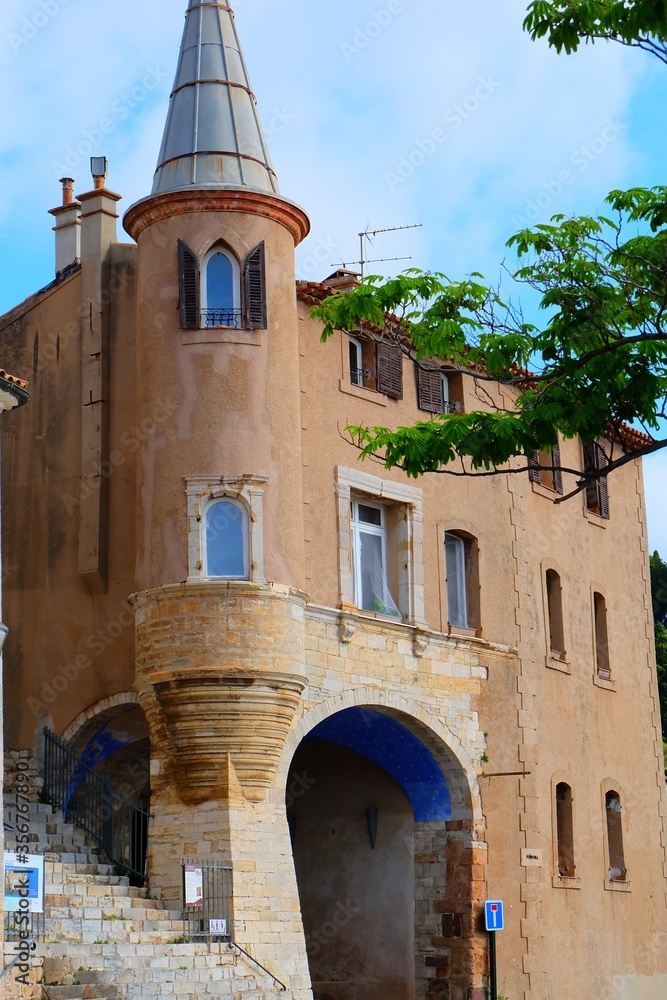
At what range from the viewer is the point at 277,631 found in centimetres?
2202

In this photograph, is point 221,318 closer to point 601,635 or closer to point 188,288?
point 188,288

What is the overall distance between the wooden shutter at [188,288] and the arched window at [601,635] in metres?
11.7

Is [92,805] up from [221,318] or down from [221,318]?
down

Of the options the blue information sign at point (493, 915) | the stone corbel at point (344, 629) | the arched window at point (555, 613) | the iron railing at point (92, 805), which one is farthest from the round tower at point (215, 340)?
the arched window at point (555, 613)

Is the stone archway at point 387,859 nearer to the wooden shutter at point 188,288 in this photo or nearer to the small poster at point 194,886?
the small poster at point 194,886

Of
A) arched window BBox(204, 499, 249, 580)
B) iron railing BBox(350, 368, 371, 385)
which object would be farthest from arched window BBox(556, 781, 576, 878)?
arched window BBox(204, 499, 249, 580)

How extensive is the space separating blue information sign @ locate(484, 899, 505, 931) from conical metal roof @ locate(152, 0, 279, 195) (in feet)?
36.8

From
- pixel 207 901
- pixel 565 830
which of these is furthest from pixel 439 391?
pixel 207 901

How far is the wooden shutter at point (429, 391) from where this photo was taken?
88.8ft

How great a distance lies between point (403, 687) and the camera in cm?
2489

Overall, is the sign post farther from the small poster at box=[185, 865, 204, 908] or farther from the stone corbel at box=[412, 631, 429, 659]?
the small poster at box=[185, 865, 204, 908]

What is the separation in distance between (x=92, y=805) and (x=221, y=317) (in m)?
7.50

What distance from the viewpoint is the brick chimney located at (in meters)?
28.2

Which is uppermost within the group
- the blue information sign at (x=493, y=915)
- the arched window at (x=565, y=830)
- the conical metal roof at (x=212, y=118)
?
the conical metal roof at (x=212, y=118)
